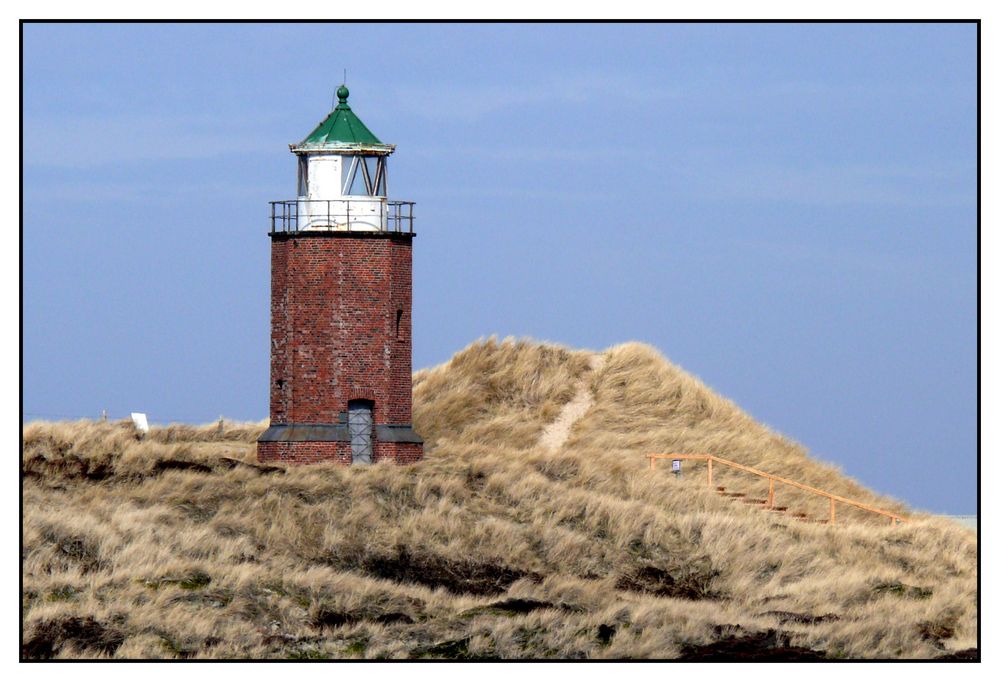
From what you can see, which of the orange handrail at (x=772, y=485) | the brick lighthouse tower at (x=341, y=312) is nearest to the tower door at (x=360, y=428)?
the brick lighthouse tower at (x=341, y=312)

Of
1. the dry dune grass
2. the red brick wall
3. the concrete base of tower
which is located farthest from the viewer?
the red brick wall

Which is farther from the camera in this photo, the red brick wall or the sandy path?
the sandy path

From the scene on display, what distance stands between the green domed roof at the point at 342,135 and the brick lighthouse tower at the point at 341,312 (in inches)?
0.8

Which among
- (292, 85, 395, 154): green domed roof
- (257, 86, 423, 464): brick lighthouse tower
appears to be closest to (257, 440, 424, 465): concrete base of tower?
(257, 86, 423, 464): brick lighthouse tower

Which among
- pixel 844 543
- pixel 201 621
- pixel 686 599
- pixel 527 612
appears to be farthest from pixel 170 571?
pixel 844 543

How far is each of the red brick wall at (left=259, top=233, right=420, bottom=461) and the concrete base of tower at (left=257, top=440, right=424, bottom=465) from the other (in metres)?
0.03

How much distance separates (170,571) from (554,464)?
11073 millimetres

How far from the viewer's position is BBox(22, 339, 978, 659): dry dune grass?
29.4 m

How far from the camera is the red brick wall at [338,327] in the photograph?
38.3 meters

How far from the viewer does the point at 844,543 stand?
37.7m

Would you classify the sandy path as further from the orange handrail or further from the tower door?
the tower door

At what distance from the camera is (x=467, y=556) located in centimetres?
3478

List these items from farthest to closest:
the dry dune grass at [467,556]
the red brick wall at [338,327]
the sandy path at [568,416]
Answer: the sandy path at [568,416]
the red brick wall at [338,327]
the dry dune grass at [467,556]

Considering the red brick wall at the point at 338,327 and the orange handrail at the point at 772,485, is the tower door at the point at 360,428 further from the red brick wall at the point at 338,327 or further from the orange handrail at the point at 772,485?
the orange handrail at the point at 772,485
